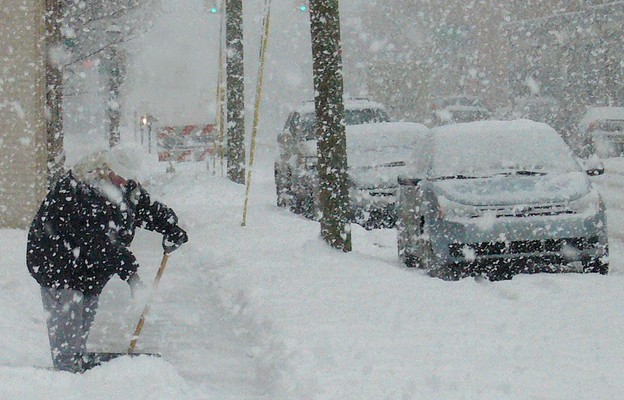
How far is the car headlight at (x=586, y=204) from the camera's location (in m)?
9.24

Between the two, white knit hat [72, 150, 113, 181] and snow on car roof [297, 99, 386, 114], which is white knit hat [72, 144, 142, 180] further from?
snow on car roof [297, 99, 386, 114]

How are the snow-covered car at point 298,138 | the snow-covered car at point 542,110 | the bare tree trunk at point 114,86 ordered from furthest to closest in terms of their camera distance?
the snow-covered car at point 542,110, the bare tree trunk at point 114,86, the snow-covered car at point 298,138

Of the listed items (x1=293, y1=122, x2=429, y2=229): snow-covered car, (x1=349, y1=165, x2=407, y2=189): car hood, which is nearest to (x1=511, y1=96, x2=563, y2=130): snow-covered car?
(x1=293, y1=122, x2=429, y2=229): snow-covered car

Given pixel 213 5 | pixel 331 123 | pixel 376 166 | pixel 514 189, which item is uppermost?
pixel 213 5

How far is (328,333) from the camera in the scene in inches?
275

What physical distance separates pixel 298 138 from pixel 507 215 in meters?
8.29

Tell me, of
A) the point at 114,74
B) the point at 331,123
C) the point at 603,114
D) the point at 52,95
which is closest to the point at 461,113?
the point at 603,114

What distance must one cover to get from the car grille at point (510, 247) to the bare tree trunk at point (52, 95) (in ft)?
26.1

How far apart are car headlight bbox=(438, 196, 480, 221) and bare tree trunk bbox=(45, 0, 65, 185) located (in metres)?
7.72

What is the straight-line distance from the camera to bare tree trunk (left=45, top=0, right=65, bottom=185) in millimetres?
15398

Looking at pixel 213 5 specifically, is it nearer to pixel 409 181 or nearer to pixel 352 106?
pixel 352 106

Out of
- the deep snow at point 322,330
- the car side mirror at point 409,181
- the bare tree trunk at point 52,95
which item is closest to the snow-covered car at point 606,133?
the deep snow at point 322,330

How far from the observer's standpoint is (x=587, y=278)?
9.09 m

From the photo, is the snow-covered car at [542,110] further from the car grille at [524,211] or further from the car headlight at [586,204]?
the car grille at [524,211]
